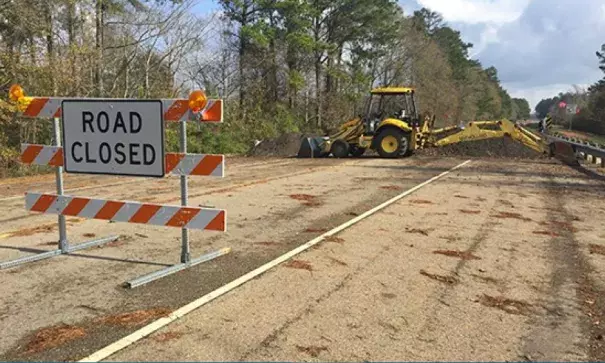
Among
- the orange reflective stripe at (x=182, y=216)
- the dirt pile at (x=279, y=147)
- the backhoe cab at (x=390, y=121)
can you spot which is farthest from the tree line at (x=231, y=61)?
the orange reflective stripe at (x=182, y=216)

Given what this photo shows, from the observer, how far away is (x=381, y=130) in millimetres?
23297

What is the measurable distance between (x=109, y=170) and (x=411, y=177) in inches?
443

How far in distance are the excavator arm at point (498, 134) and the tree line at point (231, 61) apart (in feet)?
36.8

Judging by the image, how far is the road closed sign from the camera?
5.60 meters

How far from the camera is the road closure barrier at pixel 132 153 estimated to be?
5523 millimetres

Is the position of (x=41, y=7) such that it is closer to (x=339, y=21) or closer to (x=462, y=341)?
(x=462, y=341)

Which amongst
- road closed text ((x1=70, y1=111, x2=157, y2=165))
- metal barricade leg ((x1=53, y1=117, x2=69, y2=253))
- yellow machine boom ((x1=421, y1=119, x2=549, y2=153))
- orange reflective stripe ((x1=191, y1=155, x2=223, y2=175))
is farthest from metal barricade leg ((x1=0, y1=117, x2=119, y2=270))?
yellow machine boom ((x1=421, y1=119, x2=549, y2=153))

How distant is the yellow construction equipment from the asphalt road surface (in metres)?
12.8

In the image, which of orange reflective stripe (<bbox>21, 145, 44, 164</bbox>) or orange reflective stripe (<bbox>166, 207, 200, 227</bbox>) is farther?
orange reflective stripe (<bbox>21, 145, 44, 164</bbox>)

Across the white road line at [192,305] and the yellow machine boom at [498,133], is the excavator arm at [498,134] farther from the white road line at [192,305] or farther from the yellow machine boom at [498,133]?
the white road line at [192,305]

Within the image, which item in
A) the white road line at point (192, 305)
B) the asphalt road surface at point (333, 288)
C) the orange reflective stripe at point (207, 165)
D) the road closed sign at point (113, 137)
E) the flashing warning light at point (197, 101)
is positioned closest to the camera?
the white road line at point (192, 305)

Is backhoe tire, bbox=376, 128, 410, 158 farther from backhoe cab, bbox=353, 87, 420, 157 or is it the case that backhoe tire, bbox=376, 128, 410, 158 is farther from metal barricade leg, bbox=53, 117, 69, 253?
metal barricade leg, bbox=53, 117, 69, 253

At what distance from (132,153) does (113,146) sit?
0.80 feet

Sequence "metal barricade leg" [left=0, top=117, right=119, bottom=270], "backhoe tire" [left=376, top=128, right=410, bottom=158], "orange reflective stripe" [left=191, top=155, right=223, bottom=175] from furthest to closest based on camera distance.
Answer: "backhoe tire" [left=376, top=128, right=410, bottom=158]
"metal barricade leg" [left=0, top=117, right=119, bottom=270]
"orange reflective stripe" [left=191, top=155, right=223, bottom=175]
